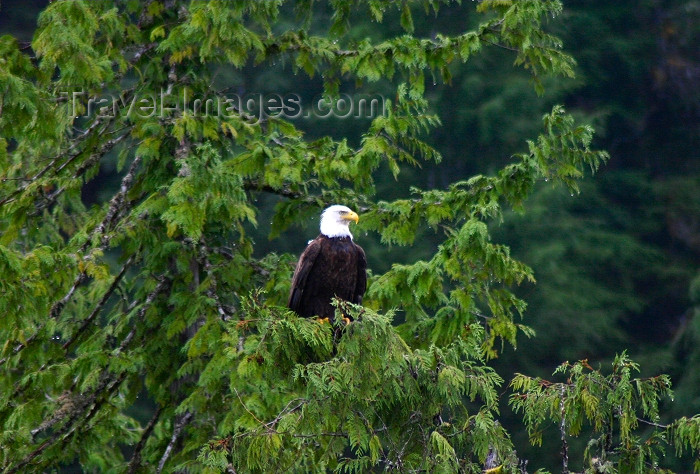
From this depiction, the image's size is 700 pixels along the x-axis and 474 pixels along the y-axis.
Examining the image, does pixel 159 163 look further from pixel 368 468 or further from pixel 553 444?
pixel 553 444

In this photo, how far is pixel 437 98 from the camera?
19.3 metres

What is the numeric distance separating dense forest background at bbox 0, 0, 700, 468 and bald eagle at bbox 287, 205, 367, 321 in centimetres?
1021

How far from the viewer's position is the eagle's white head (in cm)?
666

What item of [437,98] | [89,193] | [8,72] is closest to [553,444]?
[437,98]

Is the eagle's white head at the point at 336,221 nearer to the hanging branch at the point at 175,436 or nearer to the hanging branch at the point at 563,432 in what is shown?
the hanging branch at the point at 175,436

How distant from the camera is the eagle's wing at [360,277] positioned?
676cm

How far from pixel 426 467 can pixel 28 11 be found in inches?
681

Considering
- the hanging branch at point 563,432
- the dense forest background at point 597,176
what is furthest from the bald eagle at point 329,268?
the dense forest background at point 597,176

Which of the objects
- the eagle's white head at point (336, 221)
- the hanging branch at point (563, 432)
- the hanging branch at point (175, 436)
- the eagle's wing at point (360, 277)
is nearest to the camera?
the hanging branch at point (563, 432)

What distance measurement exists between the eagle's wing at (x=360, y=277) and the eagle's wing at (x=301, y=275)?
0.29 m

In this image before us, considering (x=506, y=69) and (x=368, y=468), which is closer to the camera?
(x=368, y=468)

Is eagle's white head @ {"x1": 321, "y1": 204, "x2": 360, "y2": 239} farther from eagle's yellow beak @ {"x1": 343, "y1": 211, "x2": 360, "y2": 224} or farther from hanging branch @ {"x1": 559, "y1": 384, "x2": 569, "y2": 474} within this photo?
hanging branch @ {"x1": 559, "y1": 384, "x2": 569, "y2": 474}

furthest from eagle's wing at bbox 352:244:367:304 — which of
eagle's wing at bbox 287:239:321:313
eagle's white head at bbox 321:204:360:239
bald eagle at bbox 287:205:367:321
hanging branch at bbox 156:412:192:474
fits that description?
hanging branch at bbox 156:412:192:474

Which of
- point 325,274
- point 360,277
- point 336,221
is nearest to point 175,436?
point 325,274
